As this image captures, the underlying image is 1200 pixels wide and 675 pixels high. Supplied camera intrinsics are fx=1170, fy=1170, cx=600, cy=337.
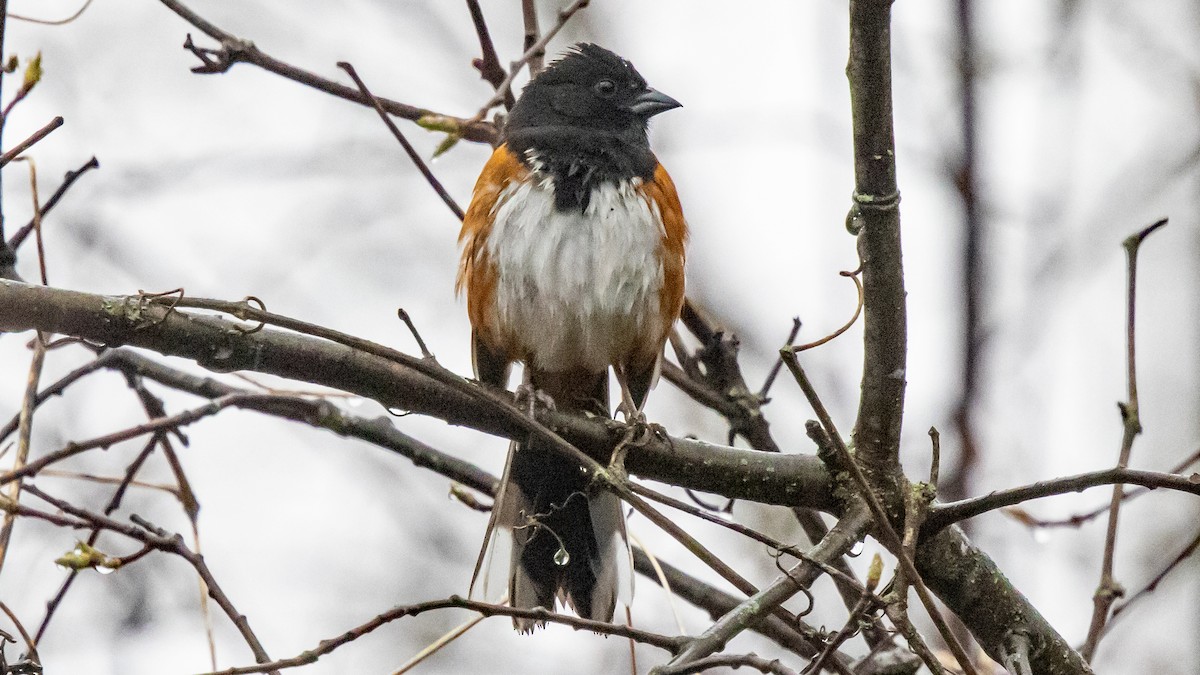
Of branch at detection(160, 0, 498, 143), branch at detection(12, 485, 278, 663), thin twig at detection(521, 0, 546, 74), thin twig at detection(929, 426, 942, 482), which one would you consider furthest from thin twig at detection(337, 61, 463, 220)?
thin twig at detection(929, 426, 942, 482)

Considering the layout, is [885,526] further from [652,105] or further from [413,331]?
[652,105]

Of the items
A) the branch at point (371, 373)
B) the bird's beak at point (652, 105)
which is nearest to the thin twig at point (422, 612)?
the branch at point (371, 373)

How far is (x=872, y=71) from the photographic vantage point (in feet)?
5.91

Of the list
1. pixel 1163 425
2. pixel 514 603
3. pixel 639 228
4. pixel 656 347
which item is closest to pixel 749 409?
pixel 656 347

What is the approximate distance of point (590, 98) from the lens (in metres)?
3.79

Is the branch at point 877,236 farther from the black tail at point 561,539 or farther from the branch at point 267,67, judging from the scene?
the branch at point 267,67

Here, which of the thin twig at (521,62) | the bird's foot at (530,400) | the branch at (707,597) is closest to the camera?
the branch at (707,597)

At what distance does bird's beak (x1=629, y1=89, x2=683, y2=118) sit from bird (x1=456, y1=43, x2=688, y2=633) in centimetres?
36

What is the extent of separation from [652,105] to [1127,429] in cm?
211

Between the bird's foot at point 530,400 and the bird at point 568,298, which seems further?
the bird at point 568,298

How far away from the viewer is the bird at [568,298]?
9.98 feet

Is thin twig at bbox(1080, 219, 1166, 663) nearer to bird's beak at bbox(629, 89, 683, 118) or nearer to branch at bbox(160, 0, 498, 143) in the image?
branch at bbox(160, 0, 498, 143)

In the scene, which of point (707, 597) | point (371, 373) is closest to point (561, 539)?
point (707, 597)

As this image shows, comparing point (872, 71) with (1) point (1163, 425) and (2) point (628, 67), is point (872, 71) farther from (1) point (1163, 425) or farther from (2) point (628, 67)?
(1) point (1163, 425)
